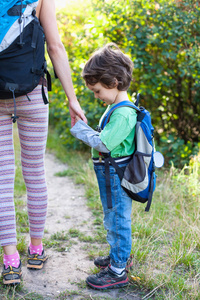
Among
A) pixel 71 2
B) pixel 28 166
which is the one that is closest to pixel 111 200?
pixel 28 166

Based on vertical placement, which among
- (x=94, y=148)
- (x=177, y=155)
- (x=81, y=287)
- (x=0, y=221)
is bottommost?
(x=177, y=155)

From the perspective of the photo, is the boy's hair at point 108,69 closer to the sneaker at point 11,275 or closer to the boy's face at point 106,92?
the boy's face at point 106,92

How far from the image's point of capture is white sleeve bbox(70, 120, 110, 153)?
209cm

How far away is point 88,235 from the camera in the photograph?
3.10m

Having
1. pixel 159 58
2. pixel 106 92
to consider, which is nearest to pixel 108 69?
pixel 106 92

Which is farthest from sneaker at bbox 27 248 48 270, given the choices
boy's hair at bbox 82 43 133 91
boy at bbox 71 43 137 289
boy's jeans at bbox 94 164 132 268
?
boy's hair at bbox 82 43 133 91

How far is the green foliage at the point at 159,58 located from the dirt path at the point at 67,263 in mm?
1601

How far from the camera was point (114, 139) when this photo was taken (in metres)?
2.07

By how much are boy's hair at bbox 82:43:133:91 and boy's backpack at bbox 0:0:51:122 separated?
320 millimetres

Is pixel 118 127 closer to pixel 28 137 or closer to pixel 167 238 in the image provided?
pixel 28 137

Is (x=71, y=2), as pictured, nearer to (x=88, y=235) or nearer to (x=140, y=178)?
(x=88, y=235)

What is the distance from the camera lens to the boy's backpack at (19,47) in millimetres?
1961

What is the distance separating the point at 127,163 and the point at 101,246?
98 centimetres

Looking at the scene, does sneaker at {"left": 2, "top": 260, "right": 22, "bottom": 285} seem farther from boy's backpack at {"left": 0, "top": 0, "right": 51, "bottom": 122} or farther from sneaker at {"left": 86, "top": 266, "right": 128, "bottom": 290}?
boy's backpack at {"left": 0, "top": 0, "right": 51, "bottom": 122}
